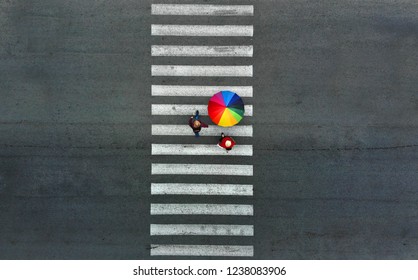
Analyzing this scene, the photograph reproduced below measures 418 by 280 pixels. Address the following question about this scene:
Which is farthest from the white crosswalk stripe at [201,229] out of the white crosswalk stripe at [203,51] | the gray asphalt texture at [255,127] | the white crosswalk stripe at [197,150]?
the white crosswalk stripe at [203,51]

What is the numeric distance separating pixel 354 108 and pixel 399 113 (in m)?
1.52

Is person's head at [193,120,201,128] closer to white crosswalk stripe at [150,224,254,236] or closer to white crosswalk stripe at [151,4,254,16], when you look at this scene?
white crosswalk stripe at [150,224,254,236]

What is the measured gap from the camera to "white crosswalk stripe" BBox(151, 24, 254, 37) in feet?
35.3

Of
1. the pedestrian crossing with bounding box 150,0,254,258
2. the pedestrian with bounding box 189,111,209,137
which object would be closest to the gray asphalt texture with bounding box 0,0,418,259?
the pedestrian crossing with bounding box 150,0,254,258

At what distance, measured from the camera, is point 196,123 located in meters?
10.0

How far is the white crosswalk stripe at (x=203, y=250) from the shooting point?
36.0ft

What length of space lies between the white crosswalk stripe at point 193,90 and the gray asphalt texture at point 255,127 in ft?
0.78

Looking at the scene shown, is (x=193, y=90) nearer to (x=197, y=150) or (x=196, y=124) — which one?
(x=196, y=124)

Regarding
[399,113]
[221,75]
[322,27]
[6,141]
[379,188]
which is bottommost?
[379,188]

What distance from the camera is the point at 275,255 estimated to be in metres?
11.0

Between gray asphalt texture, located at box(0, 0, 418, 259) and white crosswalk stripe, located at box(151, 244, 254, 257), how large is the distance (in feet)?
0.81

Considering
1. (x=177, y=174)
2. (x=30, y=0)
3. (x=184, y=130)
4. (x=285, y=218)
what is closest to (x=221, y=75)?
(x=184, y=130)

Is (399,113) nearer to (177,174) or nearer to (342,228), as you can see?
(342,228)

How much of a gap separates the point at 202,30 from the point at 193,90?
6.61 feet
